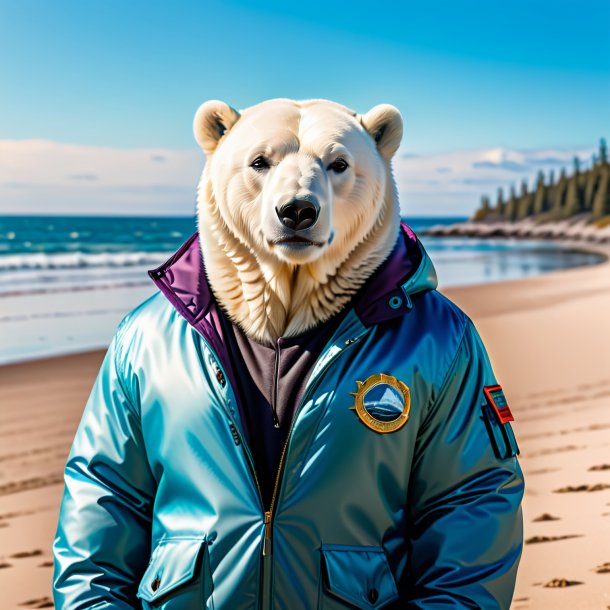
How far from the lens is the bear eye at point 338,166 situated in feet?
5.69

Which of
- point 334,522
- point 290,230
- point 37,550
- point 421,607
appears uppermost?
point 290,230

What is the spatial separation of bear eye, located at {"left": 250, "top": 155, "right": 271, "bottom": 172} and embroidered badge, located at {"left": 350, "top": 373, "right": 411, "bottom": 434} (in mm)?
534

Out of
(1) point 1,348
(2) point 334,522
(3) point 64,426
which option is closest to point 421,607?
(2) point 334,522

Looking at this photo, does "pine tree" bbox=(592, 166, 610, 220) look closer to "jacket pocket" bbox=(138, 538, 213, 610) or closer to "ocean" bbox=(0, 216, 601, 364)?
"ocean" bbox=(0, 216, 601, 364)

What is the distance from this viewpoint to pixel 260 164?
1.74 m

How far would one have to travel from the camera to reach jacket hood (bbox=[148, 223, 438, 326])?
1629 mm

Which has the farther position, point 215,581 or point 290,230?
point 290,230

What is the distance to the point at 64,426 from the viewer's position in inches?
248

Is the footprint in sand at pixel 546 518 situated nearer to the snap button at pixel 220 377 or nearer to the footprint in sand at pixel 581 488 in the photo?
the footprint in sand at pixel 581 488

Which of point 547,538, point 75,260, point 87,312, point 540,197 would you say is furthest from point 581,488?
point 540,197

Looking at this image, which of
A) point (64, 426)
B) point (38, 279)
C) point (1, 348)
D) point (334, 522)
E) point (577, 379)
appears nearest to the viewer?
point (334, 522)

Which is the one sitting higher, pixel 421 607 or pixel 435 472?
pixel 435 472

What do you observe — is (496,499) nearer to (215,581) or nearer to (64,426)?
(215,581)

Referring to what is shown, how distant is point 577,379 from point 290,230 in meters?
6.14
